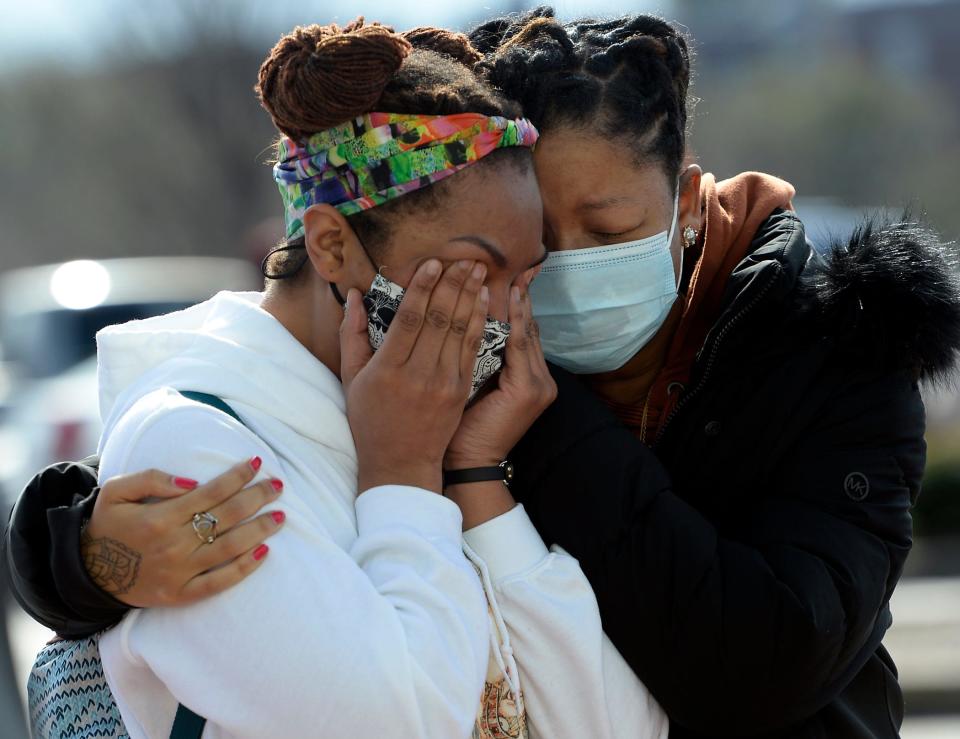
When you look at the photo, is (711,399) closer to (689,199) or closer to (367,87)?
(689,199)

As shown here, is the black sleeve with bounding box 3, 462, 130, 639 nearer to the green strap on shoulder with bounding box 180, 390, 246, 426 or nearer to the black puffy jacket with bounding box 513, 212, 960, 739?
the green strap on shoulder with bounding box 180, 390, 246, 426

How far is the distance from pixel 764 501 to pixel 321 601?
90 centimetres

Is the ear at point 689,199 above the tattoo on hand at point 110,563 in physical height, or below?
above

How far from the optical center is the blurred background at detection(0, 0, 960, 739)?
316 inches

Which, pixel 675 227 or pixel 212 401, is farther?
pixel 675 227

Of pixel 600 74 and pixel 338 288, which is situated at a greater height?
pixel 600 74

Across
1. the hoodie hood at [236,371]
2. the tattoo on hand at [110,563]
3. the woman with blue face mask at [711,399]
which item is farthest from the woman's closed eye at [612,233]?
the tattoo on hand at [110,563]

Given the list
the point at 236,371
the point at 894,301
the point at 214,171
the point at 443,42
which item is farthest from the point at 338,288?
the point at 214,171

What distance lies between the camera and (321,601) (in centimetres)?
186

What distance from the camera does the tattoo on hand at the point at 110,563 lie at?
1.90 metres

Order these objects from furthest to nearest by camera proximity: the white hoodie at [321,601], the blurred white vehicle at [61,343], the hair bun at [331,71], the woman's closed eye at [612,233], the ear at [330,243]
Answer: the blurred white vehicle at [61,343] → the woman's closed eye at [612,233] → the ear at [330,243] → the hair bun at [331,71] → the white hoodie at [321,601]

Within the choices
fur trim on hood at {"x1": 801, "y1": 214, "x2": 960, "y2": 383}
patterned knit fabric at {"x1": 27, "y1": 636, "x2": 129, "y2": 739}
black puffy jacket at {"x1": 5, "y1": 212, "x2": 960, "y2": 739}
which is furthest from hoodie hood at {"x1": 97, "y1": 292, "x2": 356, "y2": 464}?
fur trim on hood at {"x1": 801, "y1": 214, "x2": 960, "y2": 383}

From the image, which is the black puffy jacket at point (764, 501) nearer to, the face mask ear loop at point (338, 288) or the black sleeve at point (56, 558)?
the black sleeve at point (56, 558)

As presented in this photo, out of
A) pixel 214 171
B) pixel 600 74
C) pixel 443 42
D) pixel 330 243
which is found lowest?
pixel 214 171
